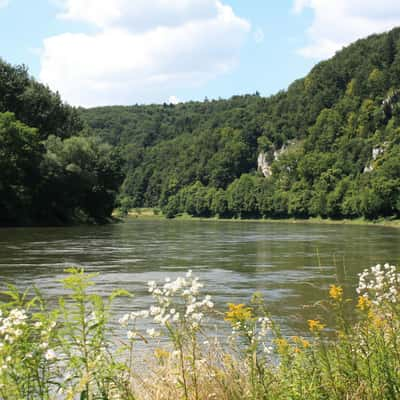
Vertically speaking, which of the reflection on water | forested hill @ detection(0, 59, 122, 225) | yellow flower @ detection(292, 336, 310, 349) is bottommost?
the reflection on water

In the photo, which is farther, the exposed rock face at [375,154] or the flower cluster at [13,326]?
the exposed rock face at [375,154]

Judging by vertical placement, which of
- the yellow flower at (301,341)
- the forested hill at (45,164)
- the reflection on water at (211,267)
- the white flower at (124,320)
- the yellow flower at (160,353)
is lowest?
the reflection on water at (211,267)

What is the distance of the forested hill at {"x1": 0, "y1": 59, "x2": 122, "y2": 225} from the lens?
75.0 meters

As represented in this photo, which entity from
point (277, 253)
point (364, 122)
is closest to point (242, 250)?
point (277, 253)

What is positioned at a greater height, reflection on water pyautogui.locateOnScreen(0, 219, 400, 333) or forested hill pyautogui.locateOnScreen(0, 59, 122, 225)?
forested hill pyautogui.locateOnScreen(0, 59, 122, 225)

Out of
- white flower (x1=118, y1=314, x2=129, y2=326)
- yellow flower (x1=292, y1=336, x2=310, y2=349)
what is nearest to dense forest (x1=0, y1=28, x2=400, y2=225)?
yellow flower (x1=292, y1=336, x2=310, y2=349)

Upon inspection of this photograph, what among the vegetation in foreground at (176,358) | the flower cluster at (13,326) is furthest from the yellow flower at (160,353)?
the flower cluster at (13,326)

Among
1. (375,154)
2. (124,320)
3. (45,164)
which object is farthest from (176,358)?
(375,154)

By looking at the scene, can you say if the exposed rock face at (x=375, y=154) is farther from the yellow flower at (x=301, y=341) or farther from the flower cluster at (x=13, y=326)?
the flower cluster at (x=13, y=326)

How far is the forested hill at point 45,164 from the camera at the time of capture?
75.0m

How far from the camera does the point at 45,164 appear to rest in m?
80.9

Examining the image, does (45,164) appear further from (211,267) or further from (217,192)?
(217,192)

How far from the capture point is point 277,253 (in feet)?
140

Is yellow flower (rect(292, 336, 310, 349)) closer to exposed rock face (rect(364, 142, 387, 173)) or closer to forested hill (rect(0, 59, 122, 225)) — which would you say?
forested hill (rect(0, 59, 122, 225))
